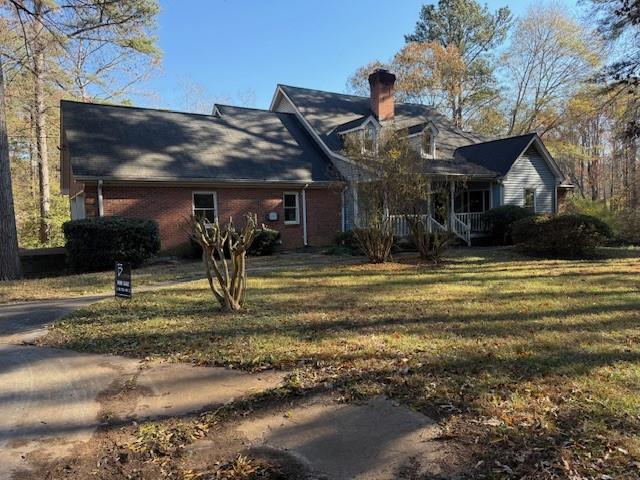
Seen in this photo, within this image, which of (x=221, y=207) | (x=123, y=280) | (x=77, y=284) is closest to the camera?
(x=123, y=280)

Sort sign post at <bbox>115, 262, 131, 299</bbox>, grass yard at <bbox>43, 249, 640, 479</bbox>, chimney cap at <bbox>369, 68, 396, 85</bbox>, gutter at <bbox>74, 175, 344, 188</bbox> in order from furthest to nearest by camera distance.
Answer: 1. chimney cap at <bbox>369, 68, 396, 85</bbox>
2. gutter at <bbox>74, 175, 344, 188</bbox>
3. sign post at <bbox>115, 262, 131, 299</bbox>
4. grass yard at <bbox>43, 249, 640, 479</bbox>

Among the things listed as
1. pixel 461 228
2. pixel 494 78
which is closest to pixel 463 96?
pixel 494 78

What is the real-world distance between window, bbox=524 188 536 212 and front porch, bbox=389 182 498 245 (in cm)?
173

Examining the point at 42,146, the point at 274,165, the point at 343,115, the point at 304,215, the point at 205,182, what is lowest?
the point at 304,215

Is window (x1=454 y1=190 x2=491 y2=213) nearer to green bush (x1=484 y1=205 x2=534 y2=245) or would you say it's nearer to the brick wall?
green bush (x1=484 y1=205 x2=534 y2=245)

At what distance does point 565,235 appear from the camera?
13891mm

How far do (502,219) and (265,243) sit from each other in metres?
9.78

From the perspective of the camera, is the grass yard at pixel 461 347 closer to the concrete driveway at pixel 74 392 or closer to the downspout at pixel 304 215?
the concrete driveway at pixel 74 392

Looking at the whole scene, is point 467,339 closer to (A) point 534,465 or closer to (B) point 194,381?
(A) point 534,465

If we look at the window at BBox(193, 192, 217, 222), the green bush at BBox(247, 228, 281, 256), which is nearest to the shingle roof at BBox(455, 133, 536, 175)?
the green bush at BBox(247, 228, 281, 256)

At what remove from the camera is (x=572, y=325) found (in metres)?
5.91

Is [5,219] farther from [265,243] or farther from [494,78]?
[494,78]

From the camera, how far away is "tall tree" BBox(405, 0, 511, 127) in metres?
37.2

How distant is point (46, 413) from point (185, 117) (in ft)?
58.1
